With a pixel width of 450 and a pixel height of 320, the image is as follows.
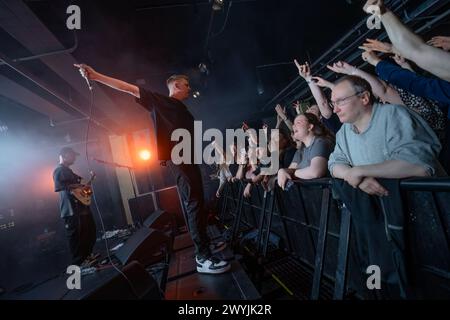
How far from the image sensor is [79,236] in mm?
5004

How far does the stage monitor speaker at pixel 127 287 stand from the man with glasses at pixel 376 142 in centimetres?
173

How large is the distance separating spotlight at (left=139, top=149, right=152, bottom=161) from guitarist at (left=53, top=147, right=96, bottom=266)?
486cm

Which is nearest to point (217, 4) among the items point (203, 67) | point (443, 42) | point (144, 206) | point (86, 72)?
point (203, 67)

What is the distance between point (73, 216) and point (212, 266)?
12.9 feet

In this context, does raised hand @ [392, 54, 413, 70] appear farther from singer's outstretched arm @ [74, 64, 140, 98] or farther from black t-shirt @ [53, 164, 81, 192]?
black t-shirt @ [53, 164, 81, 192]

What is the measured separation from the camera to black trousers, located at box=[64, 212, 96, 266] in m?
4.95

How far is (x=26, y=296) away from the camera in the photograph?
4.66m

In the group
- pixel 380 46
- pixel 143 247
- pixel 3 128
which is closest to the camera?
pixel 380 46

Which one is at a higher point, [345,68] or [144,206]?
[345,68]

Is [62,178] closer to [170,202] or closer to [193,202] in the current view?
[170,202]

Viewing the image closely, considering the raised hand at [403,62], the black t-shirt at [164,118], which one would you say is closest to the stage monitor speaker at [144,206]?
the black t-shirt at [164,118]

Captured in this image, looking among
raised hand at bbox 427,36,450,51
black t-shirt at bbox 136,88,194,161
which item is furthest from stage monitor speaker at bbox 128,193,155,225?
raised hand at bbox 427,36,450,51
